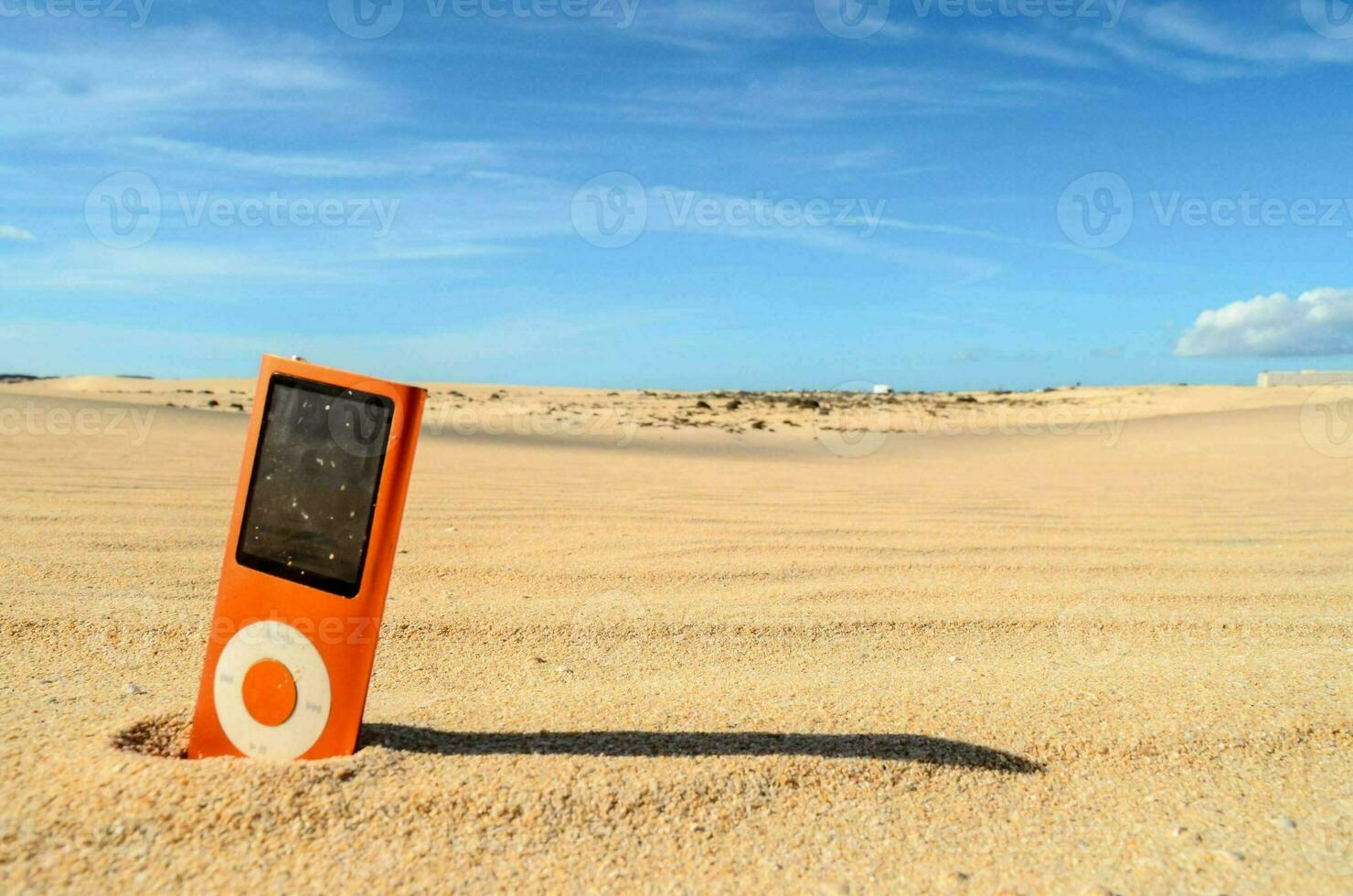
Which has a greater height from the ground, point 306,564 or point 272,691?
point 306,564

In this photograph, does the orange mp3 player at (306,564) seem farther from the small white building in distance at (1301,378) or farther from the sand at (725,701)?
the small white building in distance at (1301,378)

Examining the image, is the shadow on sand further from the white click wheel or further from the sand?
the white click wheel

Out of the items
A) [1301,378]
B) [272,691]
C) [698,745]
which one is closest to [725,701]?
A: [698,745]

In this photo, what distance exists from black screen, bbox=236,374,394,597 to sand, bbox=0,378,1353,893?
37cm

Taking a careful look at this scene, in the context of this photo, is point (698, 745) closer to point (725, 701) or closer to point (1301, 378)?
point (725, 701)

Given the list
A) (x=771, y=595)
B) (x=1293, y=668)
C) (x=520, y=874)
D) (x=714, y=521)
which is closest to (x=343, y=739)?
(x=520, y=874)

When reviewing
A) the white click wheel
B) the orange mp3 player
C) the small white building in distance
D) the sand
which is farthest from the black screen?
the small white building in distance

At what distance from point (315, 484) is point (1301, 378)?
1161 inches

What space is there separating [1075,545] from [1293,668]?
2216mm

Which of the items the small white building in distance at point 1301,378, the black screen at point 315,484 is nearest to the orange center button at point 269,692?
the black screen at point 315,484

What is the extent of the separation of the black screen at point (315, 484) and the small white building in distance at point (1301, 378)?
26112 millimetres

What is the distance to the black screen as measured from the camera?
1.84m

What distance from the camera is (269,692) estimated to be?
1893 millimetres

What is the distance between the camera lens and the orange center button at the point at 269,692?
188 cm
